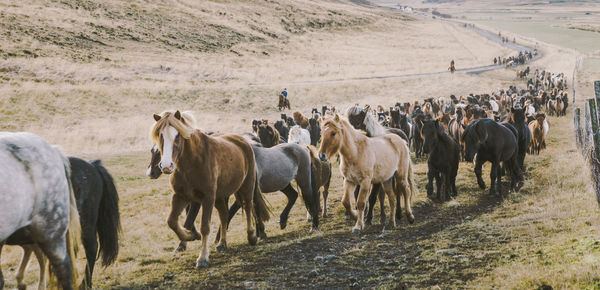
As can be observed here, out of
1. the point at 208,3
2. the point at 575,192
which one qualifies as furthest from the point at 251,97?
the point at 208,3

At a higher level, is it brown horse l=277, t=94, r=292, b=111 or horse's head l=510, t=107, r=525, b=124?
horse's head l=510, t=107, r=525, b=124

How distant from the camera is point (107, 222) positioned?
6.79 m

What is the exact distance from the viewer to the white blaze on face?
6328 mm

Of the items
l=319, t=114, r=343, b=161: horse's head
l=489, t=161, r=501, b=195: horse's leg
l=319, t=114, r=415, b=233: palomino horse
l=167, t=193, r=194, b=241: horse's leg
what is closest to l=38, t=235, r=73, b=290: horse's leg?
l=167, t=193, r=194, b=241: horse's leg

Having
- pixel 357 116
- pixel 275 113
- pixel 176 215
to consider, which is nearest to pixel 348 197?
pixel 357 116

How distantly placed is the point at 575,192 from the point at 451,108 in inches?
926

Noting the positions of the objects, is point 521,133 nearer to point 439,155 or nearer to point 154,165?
point 439,155

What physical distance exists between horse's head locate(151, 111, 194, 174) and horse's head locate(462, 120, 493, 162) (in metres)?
8.22

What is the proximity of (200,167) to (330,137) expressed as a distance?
2549mm

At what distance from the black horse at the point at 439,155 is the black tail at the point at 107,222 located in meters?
7.89

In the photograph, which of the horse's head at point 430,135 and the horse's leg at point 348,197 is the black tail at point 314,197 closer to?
the horse's leg at point 348,197

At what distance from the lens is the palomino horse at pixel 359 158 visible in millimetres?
8664

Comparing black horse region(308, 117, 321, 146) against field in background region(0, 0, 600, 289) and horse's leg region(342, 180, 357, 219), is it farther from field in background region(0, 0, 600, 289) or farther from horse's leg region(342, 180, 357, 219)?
horse's leg region(342, 180, 357, 219)

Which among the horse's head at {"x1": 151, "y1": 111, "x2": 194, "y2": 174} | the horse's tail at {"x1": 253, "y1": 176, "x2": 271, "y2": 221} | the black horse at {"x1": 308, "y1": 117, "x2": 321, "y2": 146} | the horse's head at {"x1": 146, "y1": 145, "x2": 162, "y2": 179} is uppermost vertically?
the horse's head at {"x1": 151, "y1": 111, "x2": 194, "y2": 174}
